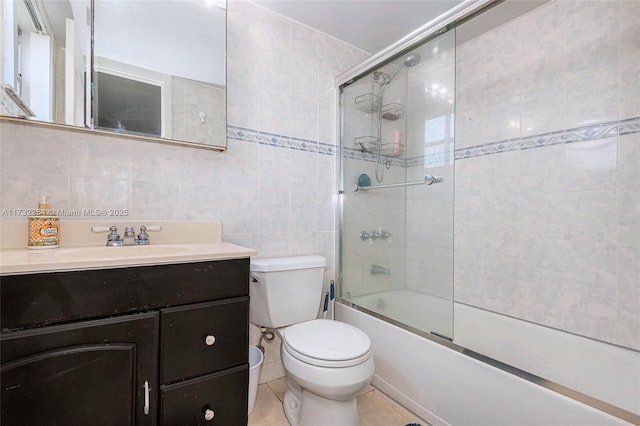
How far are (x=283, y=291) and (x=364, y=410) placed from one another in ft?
2.41

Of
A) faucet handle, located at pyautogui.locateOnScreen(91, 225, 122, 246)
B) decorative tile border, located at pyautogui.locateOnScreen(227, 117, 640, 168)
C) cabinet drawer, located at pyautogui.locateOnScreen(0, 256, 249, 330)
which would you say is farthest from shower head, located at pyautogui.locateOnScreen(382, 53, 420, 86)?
faucet handle, located at pyautogui.locateOnScreen(91, 225, 122, 246)

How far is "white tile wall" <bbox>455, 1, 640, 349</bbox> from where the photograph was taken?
52.1 inches

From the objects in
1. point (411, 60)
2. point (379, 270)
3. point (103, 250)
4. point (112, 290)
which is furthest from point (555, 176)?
point (103, 250)

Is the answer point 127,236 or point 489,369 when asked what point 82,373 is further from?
point 489,369

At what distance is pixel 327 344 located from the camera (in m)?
1.26

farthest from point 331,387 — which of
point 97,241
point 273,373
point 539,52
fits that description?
point 539,52

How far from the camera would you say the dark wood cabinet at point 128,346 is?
76 cm

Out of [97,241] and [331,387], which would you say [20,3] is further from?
[331,387]

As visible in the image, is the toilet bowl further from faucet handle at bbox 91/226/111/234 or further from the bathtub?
faucet handle at bbox 91/226/111/234


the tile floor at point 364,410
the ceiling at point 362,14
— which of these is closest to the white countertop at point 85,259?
the tile floor at point 364,410

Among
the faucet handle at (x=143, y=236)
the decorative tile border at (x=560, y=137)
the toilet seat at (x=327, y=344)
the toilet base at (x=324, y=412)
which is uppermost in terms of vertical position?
the decorative tile border at (x=560, y=137)

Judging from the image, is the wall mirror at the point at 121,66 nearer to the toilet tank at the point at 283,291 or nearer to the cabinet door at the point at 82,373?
Answer: the toilet tank at the point at 283,291

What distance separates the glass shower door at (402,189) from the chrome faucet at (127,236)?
45.3 inches

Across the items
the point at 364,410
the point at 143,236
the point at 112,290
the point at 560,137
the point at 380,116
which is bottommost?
the point at 364,410
